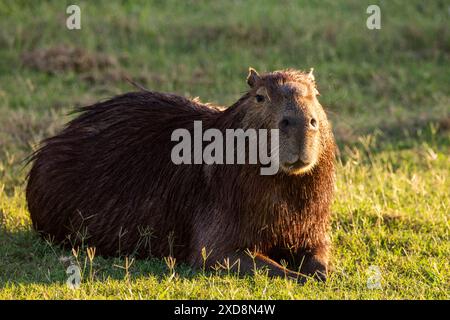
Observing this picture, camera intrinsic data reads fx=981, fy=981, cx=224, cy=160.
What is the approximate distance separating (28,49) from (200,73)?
2310 mm

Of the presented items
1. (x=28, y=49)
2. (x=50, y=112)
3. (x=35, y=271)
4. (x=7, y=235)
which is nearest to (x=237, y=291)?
(x=35, y=271)

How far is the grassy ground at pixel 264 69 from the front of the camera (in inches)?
233

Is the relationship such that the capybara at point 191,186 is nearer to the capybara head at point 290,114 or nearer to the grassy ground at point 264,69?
the capybara head at point 290,114

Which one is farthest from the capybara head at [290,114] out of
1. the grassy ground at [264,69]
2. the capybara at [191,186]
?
the grassy ground at [264,69]

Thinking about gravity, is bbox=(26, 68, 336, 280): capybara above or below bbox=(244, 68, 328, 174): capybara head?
below

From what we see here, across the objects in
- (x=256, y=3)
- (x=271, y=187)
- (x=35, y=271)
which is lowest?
(x=35, y=271)

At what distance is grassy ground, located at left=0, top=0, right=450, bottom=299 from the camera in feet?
19.4

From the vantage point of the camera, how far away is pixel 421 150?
32.2 feet

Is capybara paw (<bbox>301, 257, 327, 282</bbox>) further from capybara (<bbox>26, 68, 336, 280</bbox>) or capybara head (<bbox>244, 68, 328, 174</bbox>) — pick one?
capybara head (<bbox>244, 68, 328, 174</bbox>)

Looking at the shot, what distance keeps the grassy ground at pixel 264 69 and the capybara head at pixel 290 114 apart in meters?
0.60

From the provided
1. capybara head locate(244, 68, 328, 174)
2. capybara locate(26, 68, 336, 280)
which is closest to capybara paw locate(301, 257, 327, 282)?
capybara locate(26, 68, 336, 280)
